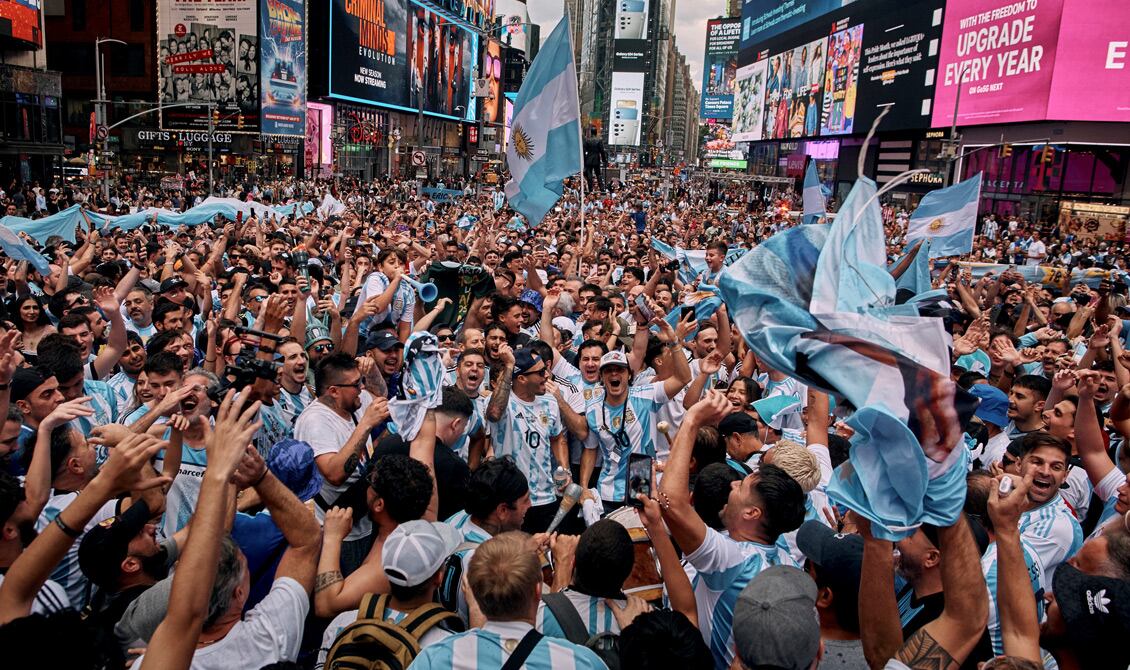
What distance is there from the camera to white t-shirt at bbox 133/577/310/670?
286cm

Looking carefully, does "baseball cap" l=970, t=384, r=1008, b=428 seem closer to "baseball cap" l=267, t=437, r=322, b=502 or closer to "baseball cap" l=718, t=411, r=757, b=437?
"baseball cap" l=718, t=411, r=757, b=437

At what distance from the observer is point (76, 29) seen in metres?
49.8

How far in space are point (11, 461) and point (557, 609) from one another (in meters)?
3.09

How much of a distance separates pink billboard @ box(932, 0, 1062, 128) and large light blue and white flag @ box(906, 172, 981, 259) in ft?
87.9

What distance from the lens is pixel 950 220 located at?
11617mm

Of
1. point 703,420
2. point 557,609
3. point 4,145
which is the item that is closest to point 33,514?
point 557,609

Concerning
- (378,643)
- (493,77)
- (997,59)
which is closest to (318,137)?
(493,77)

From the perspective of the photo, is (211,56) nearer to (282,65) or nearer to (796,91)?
(282,65)

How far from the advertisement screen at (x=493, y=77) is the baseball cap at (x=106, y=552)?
8724cm

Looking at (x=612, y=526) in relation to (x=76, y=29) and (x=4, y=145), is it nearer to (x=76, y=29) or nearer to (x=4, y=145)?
(x=4, y=145)

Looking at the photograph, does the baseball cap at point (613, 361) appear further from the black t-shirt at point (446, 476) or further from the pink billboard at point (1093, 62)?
the pink billboard at point (1093, 62)

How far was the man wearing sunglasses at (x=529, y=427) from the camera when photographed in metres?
5.40

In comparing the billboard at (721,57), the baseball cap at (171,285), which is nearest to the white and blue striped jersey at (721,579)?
the baseball cap at (171,285)

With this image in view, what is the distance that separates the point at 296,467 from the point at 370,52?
61978mm
